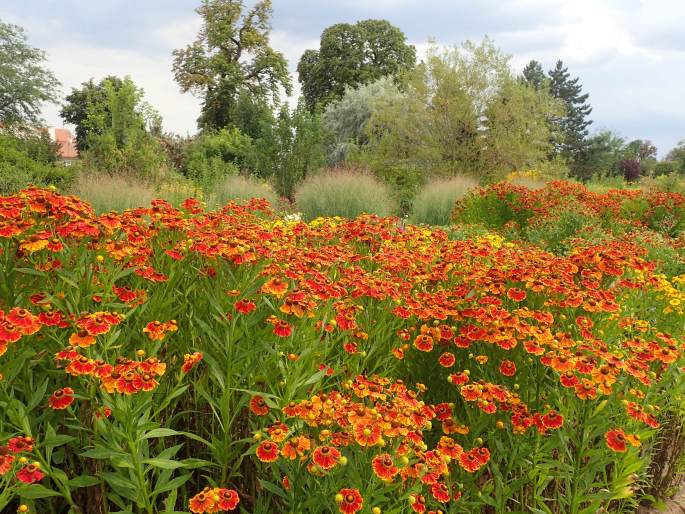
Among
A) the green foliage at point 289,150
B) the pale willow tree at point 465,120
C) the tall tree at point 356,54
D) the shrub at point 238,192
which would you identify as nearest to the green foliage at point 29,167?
the shrub at point 238,192

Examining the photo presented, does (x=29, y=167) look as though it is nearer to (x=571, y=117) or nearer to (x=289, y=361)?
(x=289, y=361)

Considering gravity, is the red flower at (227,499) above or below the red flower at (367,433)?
below

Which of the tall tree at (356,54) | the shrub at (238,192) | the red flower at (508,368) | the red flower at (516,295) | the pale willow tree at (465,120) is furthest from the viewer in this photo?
the tall tree at (356,54)

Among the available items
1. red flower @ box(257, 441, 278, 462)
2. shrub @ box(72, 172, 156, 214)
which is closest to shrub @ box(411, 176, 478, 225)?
shrub @ box(72, 172, 156, 214)

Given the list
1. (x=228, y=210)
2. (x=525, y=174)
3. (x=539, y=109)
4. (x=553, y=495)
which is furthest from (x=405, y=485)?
(x=539, y=109)

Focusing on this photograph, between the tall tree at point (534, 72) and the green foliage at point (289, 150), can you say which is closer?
the green foliage at point (289, 150)

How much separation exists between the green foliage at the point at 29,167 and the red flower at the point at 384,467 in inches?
441

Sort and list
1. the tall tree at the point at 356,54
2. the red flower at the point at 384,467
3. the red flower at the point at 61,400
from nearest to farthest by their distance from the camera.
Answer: the red flower at the point at 384,467 < the red flower at the point at 61,400 < the tall tree at the point at 356,54

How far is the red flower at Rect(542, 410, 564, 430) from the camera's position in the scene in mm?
1876

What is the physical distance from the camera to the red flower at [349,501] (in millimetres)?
1332

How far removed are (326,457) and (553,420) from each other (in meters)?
0.91

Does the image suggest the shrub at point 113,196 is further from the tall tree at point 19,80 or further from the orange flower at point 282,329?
the tall tree at point 19,80

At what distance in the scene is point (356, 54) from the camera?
32438 mm

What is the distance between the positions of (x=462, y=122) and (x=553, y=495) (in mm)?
15238
